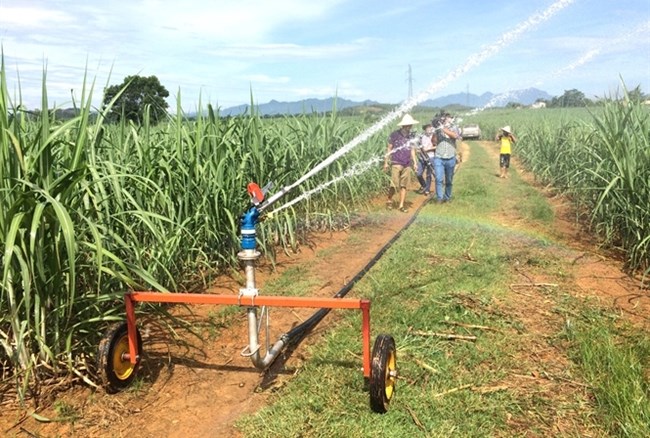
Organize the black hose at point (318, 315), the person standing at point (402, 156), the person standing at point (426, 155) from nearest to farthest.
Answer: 1. the black hose at point (318, 315)
2. the person standing at point (402, 156)
3. the person standing at point (426, 155)

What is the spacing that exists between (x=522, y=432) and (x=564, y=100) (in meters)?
8.07

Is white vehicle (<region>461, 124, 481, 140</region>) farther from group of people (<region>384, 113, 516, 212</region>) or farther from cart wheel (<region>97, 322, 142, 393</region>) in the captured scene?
cart wheel (<region>97, 322, 142, 393</region>)

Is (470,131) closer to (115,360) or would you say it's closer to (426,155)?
(426,155)

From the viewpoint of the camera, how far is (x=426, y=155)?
1095 cm

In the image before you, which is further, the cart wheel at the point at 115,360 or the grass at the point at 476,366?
the cart wheel at the point at 115,360

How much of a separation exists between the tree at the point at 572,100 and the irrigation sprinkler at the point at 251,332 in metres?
5.98

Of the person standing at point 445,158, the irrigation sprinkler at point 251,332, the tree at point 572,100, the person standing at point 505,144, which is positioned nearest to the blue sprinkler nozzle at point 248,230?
the irrigation sprinkler at point 251,332

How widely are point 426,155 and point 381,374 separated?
8.98 metres

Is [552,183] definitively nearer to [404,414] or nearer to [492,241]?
[492,241]

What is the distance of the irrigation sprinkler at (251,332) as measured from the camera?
2443 millimetres

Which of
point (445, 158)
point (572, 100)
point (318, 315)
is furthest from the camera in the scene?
point (445, 158)

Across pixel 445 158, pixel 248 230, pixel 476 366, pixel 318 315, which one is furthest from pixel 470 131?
pixel 248 230

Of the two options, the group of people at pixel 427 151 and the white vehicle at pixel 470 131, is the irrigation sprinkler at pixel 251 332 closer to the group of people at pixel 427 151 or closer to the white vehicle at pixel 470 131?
the group of people at pixel 427 151

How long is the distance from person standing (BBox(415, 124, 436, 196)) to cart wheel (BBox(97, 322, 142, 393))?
8.39m
